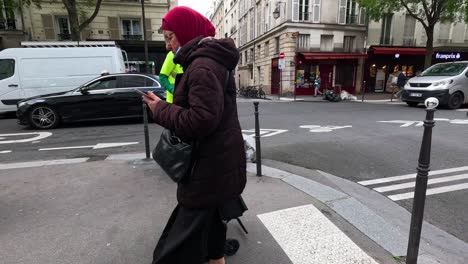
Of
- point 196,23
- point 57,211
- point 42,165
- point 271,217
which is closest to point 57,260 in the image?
point 57,211

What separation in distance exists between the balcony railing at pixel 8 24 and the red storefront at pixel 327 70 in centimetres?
2033

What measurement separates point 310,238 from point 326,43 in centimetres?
2293

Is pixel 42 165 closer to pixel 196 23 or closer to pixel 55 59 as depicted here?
pixel 196 23

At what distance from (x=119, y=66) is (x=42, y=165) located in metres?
7.26

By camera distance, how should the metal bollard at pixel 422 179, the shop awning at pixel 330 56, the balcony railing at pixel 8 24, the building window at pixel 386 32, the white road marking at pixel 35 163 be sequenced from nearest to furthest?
1. the metal bollard at pixel 422 179
2. the white road marking at pixel 35 163
3. the balcony railing at pixel 8 24
4. the shop awning at pixel 330 56
5. the building window at pixel 386 32

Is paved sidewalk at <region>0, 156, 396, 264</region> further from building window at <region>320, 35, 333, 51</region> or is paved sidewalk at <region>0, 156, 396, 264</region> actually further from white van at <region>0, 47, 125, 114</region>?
building window at <region>320, 35, 333, 51</region>

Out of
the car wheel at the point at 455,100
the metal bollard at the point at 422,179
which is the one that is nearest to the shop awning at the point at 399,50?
the car wheel at the point at 455,100

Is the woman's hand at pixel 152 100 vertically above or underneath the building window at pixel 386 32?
underneath

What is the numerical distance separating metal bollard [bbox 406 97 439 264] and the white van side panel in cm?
1119

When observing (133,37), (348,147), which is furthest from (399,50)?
(348,147)

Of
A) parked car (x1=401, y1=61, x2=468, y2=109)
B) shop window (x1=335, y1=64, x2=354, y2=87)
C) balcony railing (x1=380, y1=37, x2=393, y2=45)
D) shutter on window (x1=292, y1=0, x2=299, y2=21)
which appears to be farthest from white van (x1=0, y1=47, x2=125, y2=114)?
balcony railing (x1=380, y1=37, x2=393, y2=45)

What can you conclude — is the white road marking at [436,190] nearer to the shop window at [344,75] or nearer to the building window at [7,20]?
the shop window at [344,75]

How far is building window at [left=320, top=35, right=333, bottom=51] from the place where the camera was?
22.9m

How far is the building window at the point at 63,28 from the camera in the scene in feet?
72.3
